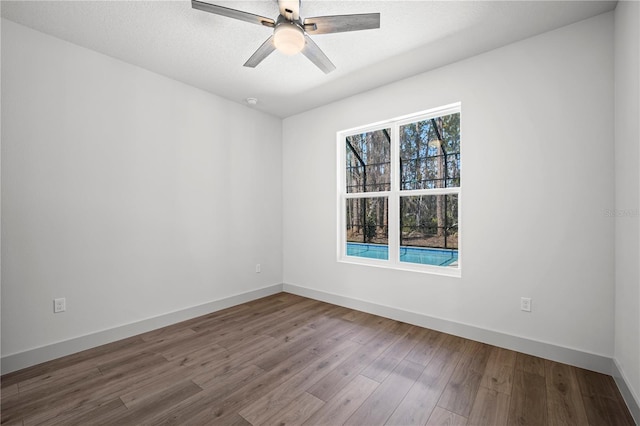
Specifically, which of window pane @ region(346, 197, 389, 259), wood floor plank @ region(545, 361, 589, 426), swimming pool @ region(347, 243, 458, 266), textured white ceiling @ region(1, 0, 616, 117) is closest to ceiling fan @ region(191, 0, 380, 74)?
textured white ceiling @ region(1, 0, 616, 117)

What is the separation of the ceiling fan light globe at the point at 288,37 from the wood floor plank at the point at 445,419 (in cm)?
252

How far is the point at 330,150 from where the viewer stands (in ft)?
12.8

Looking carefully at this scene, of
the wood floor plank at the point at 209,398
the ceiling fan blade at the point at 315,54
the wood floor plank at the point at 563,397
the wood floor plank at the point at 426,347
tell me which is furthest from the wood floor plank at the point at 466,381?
the ceiling fan blade at the point at 315,54

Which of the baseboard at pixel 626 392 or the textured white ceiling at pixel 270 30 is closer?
the baseboard at pixel 626 392

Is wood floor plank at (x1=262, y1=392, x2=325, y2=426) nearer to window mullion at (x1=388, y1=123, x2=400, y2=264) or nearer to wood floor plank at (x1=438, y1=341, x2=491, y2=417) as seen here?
wood floor plank at (x1=438, y1=341, x2=491, y2=417)

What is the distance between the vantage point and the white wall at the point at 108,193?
2.24 metres

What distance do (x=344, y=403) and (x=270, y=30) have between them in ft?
9.35

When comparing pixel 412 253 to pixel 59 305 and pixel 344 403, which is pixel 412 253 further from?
pixel 59 305

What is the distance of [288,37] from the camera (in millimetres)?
1892

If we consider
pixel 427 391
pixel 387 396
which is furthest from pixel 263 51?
pixel 427 391

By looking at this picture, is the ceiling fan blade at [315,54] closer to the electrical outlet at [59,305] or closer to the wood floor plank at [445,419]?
the wood floor plank at [445,419]

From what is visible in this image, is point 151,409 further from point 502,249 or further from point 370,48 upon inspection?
point 370,48

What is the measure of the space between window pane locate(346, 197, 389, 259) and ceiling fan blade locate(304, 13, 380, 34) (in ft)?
6.67

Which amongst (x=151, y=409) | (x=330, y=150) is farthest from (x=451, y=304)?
(x=151, y=409)
